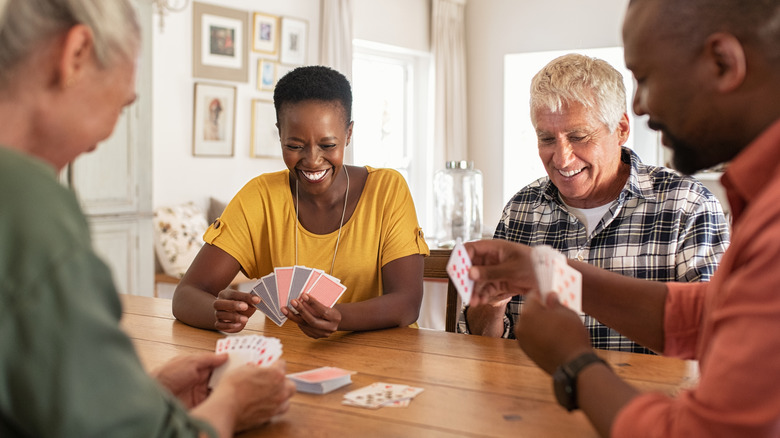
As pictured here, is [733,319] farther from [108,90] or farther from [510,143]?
[510,143]

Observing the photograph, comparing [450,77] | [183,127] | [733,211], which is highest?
[450,77]

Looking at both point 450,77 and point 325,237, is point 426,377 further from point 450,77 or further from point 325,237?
point 450,77

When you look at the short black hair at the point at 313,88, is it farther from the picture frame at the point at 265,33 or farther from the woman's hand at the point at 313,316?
the picture frame at the point at 265,33

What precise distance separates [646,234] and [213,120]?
4.72 metres

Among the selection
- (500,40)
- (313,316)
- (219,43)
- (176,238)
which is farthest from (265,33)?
(313,316)

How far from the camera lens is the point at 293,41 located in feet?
22.8

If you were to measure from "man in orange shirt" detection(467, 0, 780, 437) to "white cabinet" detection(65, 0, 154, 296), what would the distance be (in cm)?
353

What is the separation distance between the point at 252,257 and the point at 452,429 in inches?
51.5

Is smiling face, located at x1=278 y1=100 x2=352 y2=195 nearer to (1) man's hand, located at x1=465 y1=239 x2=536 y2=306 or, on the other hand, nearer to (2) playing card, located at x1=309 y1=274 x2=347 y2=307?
(2) playing card, located at x1=309 y1=274 x2=347 y2=307

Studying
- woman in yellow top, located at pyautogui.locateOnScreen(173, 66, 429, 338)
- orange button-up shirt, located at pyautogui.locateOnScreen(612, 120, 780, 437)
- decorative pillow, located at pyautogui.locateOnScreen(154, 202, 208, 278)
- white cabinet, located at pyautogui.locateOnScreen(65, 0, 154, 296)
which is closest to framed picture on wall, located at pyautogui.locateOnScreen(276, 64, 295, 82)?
decorative pillow, located at pyautogui.locateOnScreen(154, 202, 208, 278)

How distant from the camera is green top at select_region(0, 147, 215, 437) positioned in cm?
77

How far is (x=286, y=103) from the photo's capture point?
2385mm

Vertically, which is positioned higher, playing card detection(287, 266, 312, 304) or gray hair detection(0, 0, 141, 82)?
gray hair detection(0, 0, 141, 82)

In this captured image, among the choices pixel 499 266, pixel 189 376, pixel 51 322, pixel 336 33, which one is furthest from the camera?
pixel 336 33
